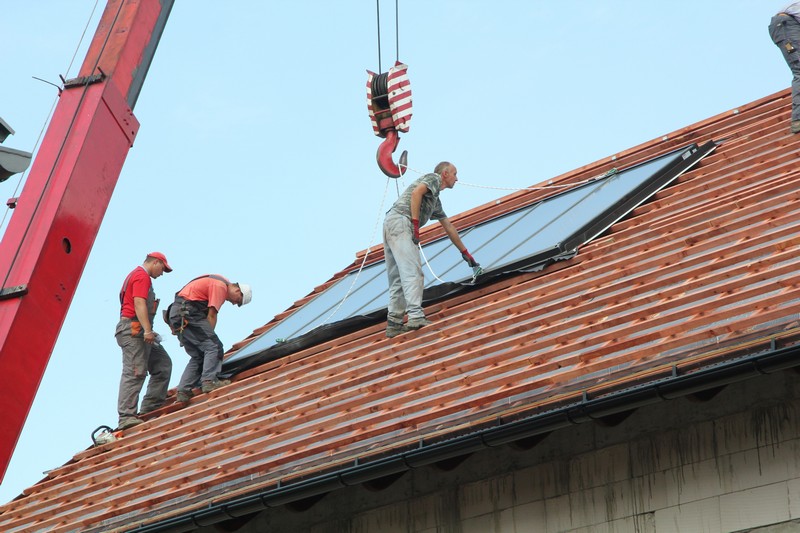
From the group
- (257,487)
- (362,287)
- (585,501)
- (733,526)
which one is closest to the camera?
(733,526)

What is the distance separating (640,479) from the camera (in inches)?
290

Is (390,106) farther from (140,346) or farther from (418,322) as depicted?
(140,346)

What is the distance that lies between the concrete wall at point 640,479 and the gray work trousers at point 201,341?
3476mm

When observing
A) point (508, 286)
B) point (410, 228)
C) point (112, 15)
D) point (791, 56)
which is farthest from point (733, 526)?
point (112, 15)

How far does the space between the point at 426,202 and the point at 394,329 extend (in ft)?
3.73

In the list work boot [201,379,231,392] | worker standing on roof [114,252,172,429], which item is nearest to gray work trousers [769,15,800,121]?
work boot [201,379,231,392]

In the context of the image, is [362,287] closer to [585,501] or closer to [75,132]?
[75,132]

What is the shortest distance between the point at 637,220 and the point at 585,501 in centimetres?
364

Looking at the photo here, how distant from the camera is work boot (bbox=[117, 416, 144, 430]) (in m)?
11.7

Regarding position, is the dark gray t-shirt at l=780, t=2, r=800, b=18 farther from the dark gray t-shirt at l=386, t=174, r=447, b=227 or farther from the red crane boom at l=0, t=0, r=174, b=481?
the red crane boom at l=0, t=0, r=174, b=481

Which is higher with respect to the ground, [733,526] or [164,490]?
[164,490]

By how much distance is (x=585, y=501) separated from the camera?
7520 mm

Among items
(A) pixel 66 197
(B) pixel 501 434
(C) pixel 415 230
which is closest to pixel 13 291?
(A) pixel 66 197

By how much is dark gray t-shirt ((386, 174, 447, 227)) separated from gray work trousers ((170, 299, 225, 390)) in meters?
2.00
